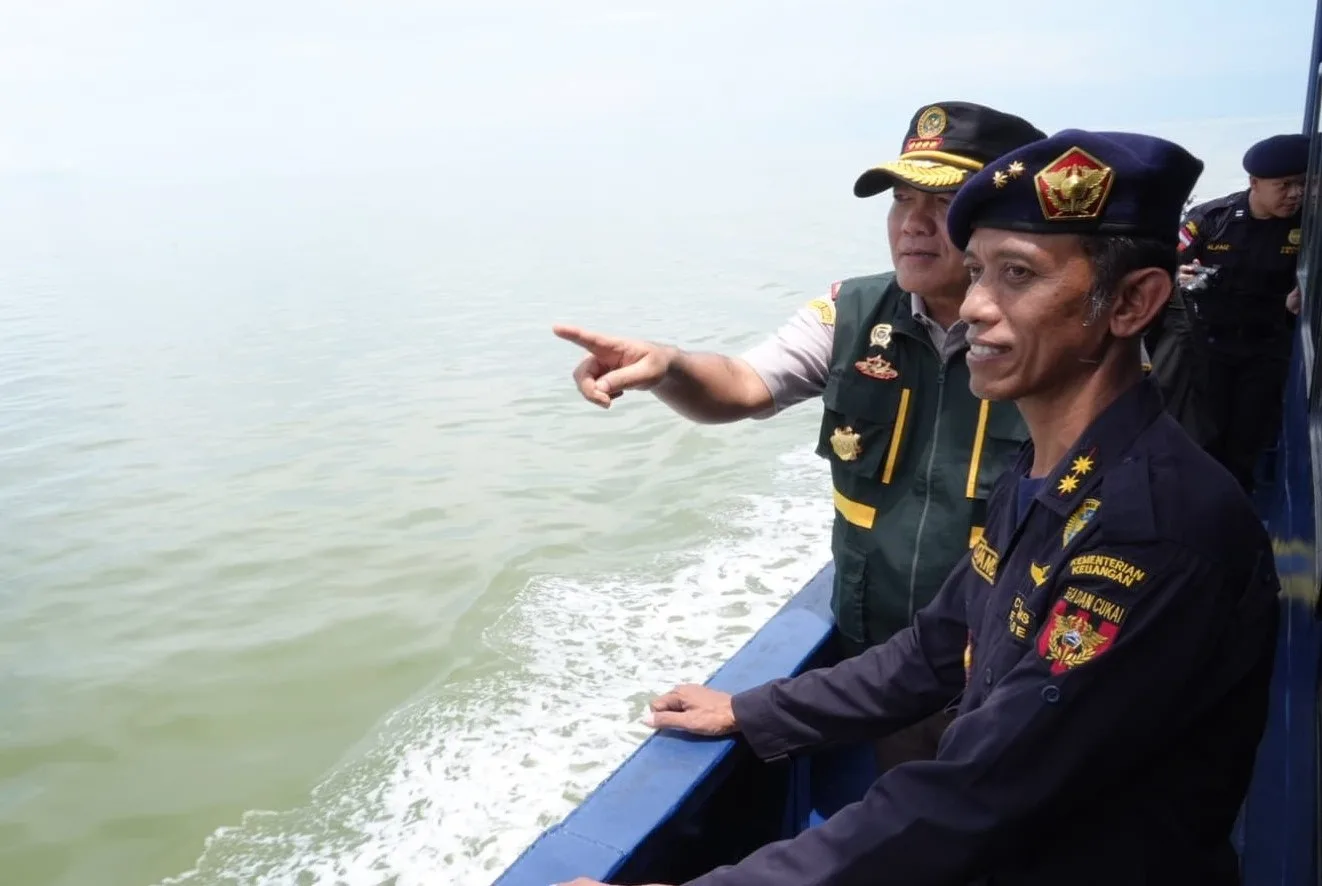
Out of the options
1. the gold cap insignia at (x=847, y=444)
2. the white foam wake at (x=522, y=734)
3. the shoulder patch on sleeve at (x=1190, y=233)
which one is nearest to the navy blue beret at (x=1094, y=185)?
the gold cap insignia at (x=847, y=444)

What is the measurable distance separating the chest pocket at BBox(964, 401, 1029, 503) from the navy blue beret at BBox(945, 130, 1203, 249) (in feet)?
2.46

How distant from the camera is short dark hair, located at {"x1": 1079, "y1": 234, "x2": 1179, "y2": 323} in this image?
1.22 metres

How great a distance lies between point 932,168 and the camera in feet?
6.41

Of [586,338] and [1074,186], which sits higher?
[1074,186]

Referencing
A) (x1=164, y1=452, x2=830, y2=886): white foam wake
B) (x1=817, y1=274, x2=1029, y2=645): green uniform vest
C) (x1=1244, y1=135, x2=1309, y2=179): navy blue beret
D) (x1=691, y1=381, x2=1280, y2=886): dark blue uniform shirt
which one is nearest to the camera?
(x1=691, y1=381, x2=1280, y2=886): dark blue uniform shirt

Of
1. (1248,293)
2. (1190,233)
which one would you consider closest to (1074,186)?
(1248,293)

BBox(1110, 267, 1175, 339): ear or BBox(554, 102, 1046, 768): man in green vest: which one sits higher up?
BBox(1110, 267, 1175, 339): ear

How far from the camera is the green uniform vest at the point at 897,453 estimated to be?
2008 mm

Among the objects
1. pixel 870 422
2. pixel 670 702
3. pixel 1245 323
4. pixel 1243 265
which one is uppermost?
pixel 870 422

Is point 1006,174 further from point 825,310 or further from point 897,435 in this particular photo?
point 825,310

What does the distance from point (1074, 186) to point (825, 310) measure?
3.48 feet

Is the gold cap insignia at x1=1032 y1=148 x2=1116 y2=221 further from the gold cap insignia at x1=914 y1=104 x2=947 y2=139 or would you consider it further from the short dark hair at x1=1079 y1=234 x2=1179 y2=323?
the gold cap insignia at x1=914 y1=104 x2=947 y2=139

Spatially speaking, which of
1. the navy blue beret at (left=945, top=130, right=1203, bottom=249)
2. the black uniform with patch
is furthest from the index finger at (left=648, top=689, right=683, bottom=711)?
the black uniform with patch

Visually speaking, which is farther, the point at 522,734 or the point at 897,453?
the point at 522,734
